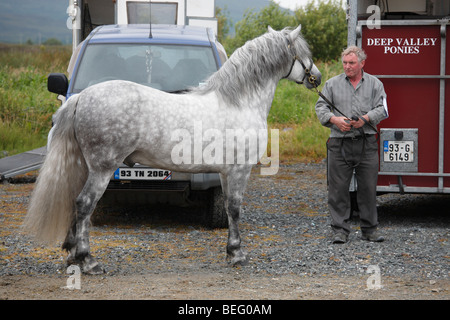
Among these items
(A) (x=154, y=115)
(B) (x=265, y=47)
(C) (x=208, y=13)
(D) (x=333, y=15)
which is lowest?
(A) (x=154, y=115)

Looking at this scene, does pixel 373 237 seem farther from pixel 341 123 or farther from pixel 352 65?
pixel 352 65

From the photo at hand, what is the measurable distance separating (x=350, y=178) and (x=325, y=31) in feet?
82.5

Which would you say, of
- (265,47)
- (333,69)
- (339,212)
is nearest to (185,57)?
(265,47)

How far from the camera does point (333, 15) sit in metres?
32.2

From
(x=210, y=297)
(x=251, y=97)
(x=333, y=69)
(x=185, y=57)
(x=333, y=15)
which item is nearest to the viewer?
(x=210, y=297)

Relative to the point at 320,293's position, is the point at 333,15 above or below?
above

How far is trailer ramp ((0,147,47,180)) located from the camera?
34.0 feet

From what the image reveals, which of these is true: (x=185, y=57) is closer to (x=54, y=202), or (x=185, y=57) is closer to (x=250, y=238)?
(x=250, y=238)

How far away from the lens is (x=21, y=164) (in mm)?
10648

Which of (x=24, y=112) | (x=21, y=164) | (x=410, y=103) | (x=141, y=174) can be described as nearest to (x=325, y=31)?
(x=24, y=112)

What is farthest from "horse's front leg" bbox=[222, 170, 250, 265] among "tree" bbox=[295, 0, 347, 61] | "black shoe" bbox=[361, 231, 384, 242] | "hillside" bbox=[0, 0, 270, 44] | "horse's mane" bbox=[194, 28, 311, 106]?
"hillside" bbox=[0, 0, 270, 44]

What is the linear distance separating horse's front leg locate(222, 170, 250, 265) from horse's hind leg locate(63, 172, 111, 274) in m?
1.03

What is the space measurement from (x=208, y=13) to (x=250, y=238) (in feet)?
16.8

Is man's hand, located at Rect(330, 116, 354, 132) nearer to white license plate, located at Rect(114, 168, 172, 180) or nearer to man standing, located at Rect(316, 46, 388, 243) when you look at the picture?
man standing, located at Rect(316, 46, 388, 243)
